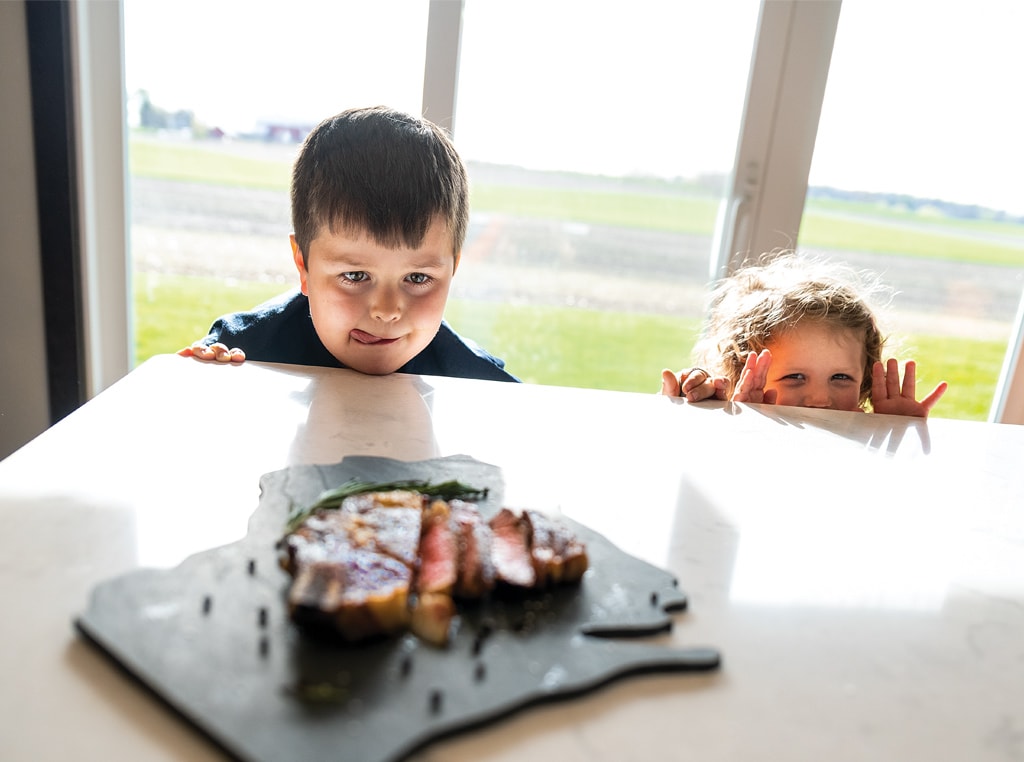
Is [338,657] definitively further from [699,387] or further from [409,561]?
[699,387]

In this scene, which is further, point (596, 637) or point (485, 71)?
point (485, 71)

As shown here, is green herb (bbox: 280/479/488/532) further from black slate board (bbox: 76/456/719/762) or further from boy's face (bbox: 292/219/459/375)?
boy's face (bbox: 292/219/459/375)

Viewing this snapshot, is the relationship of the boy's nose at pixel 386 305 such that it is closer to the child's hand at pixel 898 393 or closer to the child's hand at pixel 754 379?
the child's hand at pixel 754 379

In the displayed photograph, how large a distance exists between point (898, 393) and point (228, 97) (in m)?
1.90

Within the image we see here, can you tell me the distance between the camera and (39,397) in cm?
222

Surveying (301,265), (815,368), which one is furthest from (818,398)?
(301,265)

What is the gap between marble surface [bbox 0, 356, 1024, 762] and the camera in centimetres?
48

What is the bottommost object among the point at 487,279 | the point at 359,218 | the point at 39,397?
the point at 39,397

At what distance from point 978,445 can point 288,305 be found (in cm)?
117

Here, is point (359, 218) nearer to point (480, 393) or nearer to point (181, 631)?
point (480, 393)

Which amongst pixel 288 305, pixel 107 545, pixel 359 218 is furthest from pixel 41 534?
pixel 288 305

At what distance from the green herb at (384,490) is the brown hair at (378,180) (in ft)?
1.85

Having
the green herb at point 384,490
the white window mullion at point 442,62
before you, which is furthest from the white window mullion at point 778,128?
the green herb at point 384,490

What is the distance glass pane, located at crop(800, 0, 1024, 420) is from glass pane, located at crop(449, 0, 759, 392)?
1.03ft
